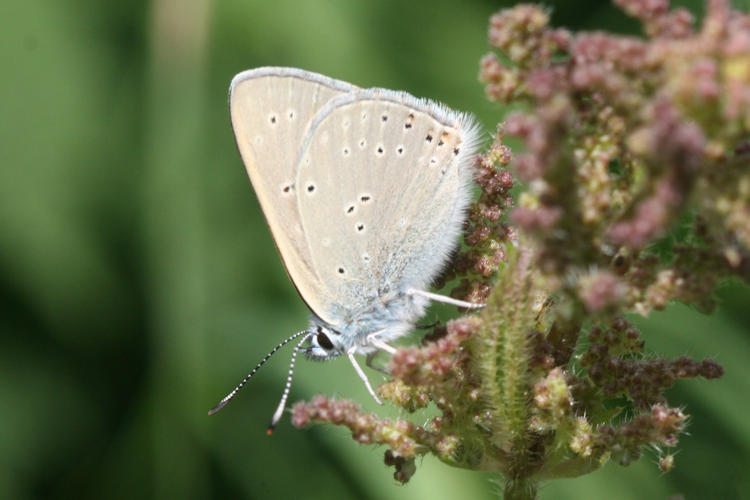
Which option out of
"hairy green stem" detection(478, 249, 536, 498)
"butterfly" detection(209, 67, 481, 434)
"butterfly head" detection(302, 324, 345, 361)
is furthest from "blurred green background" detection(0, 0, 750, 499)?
"hairy green stem" detection(478, 249, 536, 498)

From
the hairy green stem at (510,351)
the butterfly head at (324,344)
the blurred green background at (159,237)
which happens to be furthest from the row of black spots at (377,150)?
the hairy green stem at (510,351)

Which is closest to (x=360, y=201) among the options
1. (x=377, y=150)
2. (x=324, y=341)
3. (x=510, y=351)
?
(x=377, y=150)

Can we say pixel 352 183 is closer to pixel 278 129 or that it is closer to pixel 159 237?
pixel 278 129

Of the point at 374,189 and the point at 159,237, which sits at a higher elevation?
the point at 374,189

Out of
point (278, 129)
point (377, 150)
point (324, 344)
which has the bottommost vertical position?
point (324, 344)

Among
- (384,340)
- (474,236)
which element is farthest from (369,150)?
(474,236)

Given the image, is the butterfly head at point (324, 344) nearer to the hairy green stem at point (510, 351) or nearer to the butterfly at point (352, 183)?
the butterfly at point (352, 183)

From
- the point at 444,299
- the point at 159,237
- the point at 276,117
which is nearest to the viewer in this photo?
the point at 444,299
